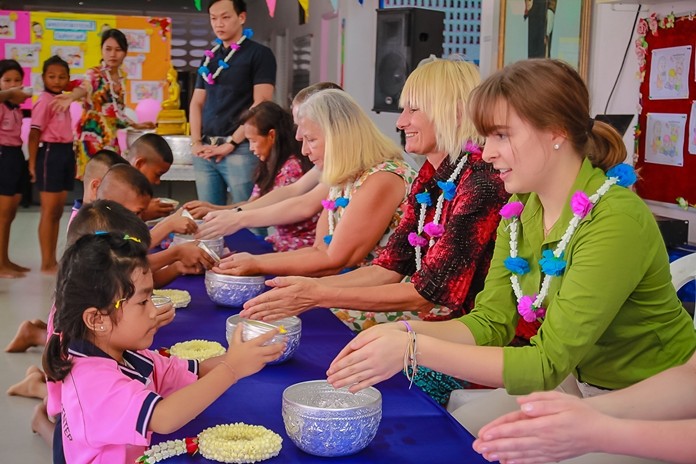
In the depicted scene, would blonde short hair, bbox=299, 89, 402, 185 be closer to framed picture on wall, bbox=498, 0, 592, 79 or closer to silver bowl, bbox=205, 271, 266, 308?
silver bowl, bbox=205, 271, 266, 308

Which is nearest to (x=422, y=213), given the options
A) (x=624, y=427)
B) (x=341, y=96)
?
(x=341, y=96)

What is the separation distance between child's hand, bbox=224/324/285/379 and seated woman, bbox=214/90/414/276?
977 mm

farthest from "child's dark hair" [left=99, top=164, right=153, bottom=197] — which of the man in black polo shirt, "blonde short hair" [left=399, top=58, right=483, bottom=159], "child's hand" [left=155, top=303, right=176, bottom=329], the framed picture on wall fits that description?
the framed picture on wall

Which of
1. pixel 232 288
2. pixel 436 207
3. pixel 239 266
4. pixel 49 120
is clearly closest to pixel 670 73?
pixel 436 207

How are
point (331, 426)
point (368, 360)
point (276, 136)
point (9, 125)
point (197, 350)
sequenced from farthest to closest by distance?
point (9, 125), point (276, 136), point (197, 350), point (368, 360), point (331, 426)

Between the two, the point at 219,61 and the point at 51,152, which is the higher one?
the point at 219,61

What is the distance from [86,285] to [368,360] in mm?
566

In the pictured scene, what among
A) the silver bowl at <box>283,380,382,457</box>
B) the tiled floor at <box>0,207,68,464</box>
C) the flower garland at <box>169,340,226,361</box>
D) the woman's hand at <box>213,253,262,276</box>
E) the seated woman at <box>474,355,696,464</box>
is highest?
the seated woman at <box>474,355,696,464</box>

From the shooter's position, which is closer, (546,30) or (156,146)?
(156,146)

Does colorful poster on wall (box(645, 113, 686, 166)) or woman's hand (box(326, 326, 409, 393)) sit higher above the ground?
colorful poster on wall (box(645, 113, 686, 166))

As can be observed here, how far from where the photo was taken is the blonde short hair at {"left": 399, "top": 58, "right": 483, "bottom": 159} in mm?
2318

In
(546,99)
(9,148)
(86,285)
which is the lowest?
(9,148)

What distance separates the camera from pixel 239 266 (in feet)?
8.23

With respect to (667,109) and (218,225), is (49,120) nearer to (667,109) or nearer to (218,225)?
(218,225)
